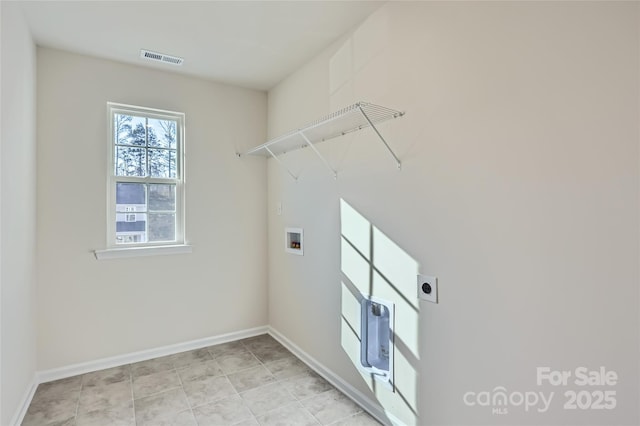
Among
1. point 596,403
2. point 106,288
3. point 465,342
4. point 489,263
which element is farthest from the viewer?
point 106,288

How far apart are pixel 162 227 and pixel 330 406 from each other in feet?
7.06

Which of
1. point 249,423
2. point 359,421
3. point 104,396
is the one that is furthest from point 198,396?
point 359,421

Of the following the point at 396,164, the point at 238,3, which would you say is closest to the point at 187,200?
the point at 238,3

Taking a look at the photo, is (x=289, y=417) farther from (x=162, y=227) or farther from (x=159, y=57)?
(x=159, y=57)

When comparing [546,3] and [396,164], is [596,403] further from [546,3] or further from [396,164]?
[546,3]

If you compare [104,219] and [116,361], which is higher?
[104,219]

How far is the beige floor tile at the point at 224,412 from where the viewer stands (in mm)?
2104

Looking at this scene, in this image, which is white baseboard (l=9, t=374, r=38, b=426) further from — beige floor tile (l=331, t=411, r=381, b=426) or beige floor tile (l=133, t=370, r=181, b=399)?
beige floor tile (l=331, t=411, r=381, b=426)

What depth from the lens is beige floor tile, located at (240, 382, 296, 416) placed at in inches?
88.2

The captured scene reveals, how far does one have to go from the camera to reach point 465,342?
1.63 meters

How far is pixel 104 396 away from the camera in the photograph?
7.84 ft

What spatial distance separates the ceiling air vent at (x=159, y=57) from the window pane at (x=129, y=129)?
1.83 ft

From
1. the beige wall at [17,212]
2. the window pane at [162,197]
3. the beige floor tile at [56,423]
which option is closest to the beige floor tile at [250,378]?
the beige floor tile at [56,423]

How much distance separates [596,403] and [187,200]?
314cm
